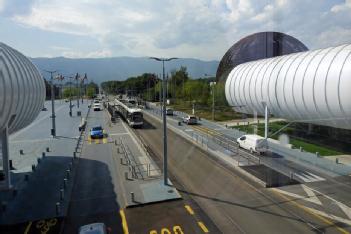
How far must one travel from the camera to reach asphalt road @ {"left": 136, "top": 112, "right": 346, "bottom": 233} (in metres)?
15.6

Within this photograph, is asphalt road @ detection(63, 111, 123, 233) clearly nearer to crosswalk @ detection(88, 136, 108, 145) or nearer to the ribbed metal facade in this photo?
the ribbed metal facade

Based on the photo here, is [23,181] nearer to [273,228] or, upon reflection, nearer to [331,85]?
[273,228]

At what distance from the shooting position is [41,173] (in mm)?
24812

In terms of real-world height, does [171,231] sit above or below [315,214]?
below

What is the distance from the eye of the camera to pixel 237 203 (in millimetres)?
18609

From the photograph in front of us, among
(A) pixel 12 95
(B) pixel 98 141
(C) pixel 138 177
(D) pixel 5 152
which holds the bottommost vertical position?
(C) pixel 138 177

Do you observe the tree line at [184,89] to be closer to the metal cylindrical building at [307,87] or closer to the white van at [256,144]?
the metal cylindrical building at [307,87]

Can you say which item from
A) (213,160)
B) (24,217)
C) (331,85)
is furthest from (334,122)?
(24,217)

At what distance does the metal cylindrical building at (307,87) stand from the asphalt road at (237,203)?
331 inches

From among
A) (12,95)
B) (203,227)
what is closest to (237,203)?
(203,227)

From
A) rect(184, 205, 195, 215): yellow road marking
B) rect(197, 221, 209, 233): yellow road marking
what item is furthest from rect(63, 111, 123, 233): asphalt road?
rect(197, 221, 209, 233): yellow road marking

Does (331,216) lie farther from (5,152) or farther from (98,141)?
(98,141)

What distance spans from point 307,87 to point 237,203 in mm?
12719

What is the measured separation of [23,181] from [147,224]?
38.6ft
